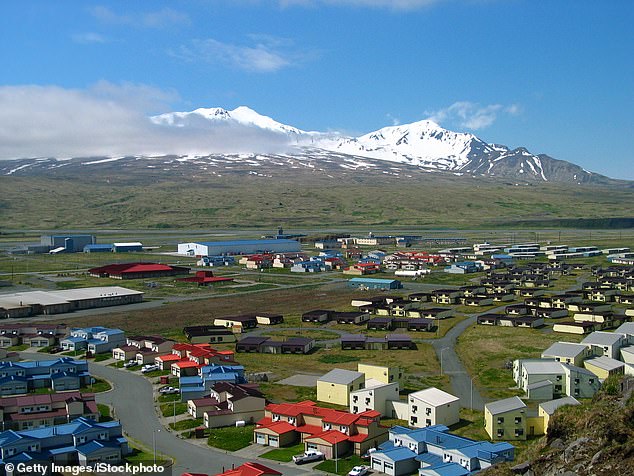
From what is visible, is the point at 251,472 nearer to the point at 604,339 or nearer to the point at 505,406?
the point at 505,406

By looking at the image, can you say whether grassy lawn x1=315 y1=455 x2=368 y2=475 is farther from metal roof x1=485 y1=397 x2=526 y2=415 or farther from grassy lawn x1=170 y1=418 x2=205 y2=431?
grassy lawn x1=170 y1=418 x2=205 y2=431

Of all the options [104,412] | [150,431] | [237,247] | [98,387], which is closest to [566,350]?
[150,431]

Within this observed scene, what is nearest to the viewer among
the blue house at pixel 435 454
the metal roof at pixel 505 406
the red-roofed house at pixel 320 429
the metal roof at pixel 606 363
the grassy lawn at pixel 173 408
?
the blue house at pixel 435 454

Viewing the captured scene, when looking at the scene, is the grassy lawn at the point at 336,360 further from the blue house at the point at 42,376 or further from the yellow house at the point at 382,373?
the blue house at the point at 42,376

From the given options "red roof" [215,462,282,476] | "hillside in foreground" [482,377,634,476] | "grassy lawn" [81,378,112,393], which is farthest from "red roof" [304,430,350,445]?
"grassy lawn" [81,378,112,393]

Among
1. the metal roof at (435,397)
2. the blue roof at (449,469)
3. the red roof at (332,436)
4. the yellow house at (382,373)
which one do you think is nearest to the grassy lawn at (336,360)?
the yellow house at (382,373)

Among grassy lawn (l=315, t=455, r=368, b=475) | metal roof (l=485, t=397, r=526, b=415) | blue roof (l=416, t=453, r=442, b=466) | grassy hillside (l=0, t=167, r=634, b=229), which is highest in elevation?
grassy hillside (l=0, t=167, r=634, b=229)
